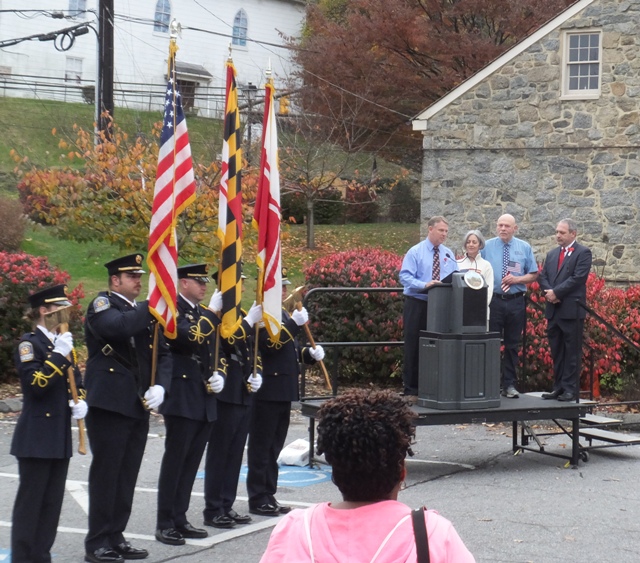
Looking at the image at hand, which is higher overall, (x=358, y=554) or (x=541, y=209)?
(x=541, y=209)

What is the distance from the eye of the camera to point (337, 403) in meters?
3.14

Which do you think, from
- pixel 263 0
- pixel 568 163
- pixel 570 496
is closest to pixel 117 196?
pixel 568 163

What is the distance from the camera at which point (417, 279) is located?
1033cm

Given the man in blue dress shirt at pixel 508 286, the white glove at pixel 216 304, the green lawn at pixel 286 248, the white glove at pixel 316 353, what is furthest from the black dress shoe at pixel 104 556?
the green lawn at pixel 286 248

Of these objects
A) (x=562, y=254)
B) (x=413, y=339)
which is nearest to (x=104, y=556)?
(x=413, y=339)

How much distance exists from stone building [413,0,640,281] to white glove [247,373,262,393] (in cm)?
1310

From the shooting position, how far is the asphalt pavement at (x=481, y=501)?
7035 mm

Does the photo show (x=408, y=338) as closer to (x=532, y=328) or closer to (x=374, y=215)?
(x=532, y=328)

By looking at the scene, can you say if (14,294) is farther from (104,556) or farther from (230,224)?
(104,556)

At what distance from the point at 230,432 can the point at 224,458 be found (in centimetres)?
21

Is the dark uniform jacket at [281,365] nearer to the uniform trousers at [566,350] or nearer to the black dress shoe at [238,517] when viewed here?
the black dress shoe at [238,517]

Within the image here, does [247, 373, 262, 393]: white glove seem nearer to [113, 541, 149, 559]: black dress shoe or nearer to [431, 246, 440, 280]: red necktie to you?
[113, 541, 149, 559]: black dress shoe

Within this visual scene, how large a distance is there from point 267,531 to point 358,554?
4695 millimetres

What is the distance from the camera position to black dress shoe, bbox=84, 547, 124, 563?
6.57 m
